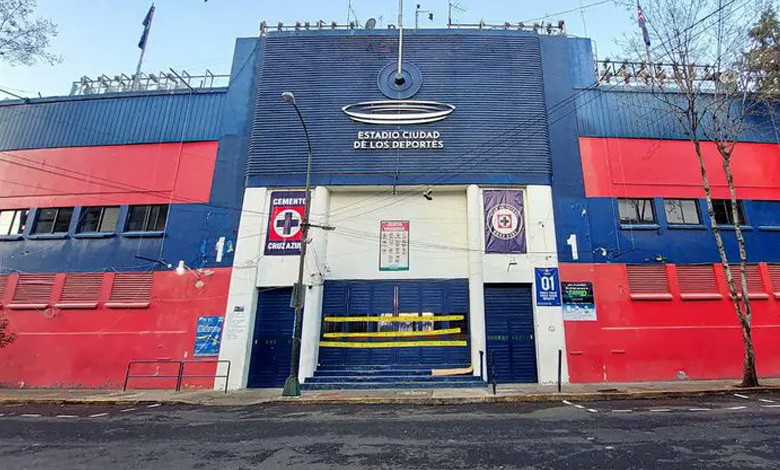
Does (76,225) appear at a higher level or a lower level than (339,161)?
lower

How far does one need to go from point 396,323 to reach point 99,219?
49.8 feet

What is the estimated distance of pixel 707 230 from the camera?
53.7ft

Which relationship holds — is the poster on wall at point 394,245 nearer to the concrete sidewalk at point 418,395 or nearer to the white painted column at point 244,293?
the white painted column at point 244,293

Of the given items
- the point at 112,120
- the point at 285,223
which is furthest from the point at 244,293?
the point at 112,120

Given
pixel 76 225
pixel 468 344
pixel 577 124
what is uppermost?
pixel 577 124

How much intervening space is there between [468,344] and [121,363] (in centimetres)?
1456

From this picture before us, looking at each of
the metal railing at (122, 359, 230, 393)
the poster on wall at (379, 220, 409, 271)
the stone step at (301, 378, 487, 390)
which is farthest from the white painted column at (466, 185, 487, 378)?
the metal railing at (122, 359, 230, 393)

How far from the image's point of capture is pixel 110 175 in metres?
18.4

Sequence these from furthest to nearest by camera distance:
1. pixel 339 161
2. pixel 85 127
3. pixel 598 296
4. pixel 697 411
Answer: pixel 85 127
pixel 339 161
pixel 598 296
pixel 697 411

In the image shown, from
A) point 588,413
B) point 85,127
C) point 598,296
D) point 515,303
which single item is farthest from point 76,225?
point 598,296

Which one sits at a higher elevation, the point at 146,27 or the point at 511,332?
the point at 146,27

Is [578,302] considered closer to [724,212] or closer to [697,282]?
[697,282]

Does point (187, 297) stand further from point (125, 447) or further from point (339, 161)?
point (125, 447)

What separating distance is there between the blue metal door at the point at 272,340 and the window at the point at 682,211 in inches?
680
